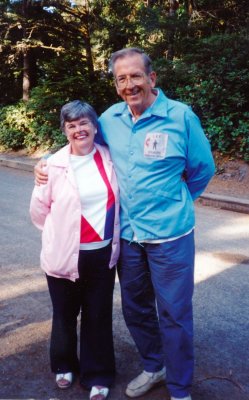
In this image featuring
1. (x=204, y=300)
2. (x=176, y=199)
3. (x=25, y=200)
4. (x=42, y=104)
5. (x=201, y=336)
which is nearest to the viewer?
(x=176, y=199)

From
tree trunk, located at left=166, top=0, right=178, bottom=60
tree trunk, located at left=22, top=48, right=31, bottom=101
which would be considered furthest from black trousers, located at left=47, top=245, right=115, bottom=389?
tree trunk, located at left=22, top=48, right=31, bottom=101

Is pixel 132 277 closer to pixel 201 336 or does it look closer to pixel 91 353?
pixel 91 353

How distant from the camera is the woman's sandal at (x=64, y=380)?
9.21 ft

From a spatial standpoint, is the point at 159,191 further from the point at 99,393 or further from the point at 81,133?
the point at 99,393

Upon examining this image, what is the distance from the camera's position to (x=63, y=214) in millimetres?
2502

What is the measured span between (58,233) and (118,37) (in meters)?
14.2

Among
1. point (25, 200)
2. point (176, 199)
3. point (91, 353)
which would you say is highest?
point (176, 199)

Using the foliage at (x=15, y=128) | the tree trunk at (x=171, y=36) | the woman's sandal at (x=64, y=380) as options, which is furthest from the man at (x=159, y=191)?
the foliage at (x=15, y=128)

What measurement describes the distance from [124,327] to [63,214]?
151 centimetres

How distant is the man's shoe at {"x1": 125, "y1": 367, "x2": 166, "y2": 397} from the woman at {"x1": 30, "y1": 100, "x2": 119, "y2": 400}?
158mm

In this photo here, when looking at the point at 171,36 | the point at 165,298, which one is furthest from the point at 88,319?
the point at 171,36

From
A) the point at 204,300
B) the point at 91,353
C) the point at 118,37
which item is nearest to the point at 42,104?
the point at 118,37

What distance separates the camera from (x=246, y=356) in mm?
3135

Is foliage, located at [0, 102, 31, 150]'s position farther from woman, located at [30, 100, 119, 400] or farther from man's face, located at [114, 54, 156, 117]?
man's face, located at [114, 54, 156, 117]
